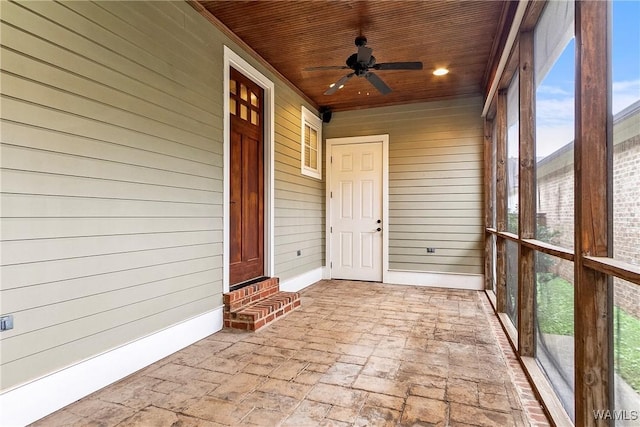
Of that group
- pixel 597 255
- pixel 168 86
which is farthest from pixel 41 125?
pixel 597 255

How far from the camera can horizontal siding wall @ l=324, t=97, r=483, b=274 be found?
517 cm

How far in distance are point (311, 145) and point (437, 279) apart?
2.99m

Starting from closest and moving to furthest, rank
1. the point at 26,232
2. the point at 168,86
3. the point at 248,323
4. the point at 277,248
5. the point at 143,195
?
the point at 26,232, the point at 143,195, the point at 168,86, the point at 248,323, the point at 277,248

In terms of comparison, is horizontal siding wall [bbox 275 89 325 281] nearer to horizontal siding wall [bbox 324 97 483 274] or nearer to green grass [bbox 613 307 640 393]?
horizontal siding wall [bbox 324 97 483 274]

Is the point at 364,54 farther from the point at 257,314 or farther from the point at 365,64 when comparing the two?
the point at 257,314

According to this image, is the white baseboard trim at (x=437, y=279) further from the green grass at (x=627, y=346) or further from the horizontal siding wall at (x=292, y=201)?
the green grass at (x=627, y=346)

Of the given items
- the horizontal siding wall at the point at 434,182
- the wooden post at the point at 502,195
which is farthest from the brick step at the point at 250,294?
the wooden post at the point at 502,195

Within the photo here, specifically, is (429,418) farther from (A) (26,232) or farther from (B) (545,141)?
(A) (26,232)

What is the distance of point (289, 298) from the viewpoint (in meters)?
3.97

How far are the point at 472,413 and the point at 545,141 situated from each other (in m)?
1.78

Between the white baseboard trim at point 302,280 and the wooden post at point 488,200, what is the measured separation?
Result: 2.61 metres

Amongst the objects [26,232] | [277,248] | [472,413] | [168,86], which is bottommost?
[472,413]

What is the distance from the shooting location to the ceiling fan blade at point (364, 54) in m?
3.38

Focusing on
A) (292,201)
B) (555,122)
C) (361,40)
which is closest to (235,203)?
(292,201)
